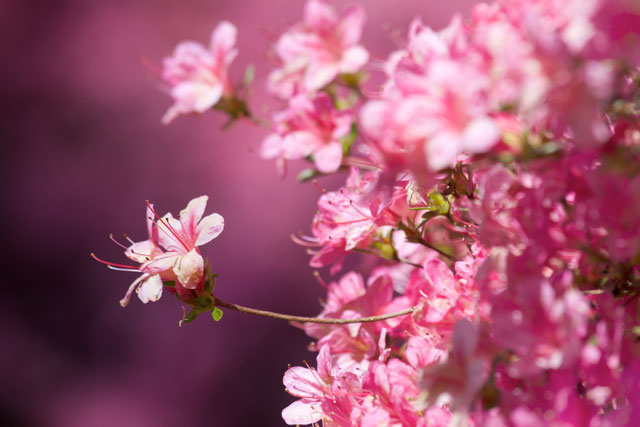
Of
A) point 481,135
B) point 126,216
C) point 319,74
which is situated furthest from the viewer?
point 126,216

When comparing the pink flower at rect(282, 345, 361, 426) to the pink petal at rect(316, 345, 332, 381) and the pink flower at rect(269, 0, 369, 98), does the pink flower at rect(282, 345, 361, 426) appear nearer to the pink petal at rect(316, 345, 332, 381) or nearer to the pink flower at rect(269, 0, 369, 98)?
the pink petal at rect(316, 345, 332, 381)

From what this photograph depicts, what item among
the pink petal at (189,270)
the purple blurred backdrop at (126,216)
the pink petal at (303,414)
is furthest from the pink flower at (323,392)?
the purple blurred backdrop at (126,216)

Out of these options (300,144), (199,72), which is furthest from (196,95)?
(300,144)

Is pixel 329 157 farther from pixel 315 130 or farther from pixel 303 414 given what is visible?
pixel 303 414

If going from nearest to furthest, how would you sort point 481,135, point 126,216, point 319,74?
point 481,135, point 319,74, point 126,216

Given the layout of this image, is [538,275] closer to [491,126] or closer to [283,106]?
[491,126]

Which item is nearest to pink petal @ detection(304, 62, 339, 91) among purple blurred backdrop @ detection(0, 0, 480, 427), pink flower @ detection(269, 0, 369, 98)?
pink flower @ detection(269, 0, 369, 98)

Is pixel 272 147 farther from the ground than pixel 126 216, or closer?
farther from the ground

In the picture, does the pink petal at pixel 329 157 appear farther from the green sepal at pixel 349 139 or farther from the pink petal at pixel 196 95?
the pink petal at pixel 196 95

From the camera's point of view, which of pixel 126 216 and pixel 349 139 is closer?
pixel 349 139
